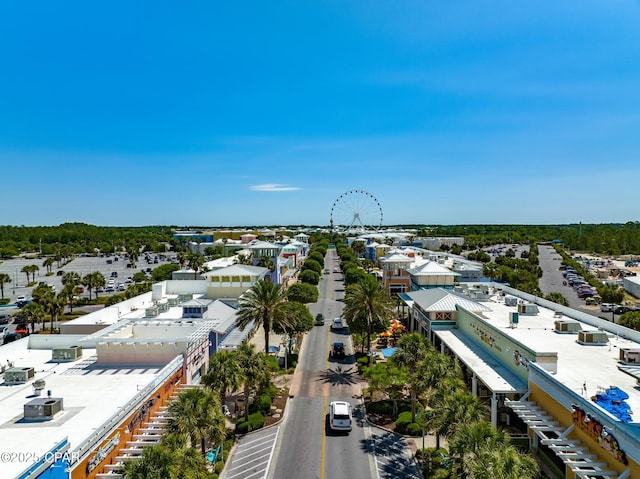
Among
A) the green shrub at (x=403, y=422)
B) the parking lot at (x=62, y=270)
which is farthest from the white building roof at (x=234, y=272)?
the parking lot at (x=62, y=270)

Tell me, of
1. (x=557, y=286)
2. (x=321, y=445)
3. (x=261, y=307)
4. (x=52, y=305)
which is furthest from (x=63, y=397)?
(x=557, y=286)

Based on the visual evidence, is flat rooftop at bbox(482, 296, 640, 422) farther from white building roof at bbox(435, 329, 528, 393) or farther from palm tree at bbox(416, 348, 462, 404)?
palm tree at bbox(416, 348, 462, 404)

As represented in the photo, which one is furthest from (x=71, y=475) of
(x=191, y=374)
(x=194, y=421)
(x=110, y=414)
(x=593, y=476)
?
(x=593, y=476)

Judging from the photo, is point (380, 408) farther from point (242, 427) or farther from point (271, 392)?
point (242, 427)

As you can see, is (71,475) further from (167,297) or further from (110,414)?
(167,297)

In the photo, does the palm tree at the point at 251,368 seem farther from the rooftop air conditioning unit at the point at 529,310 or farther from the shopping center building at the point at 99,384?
the rooftop air conditioning unit at the point at 529,310

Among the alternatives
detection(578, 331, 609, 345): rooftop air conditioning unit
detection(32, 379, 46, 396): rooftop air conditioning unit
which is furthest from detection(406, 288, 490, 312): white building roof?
detection(32, 379, 46, 396): rooftop air conditioning unit
